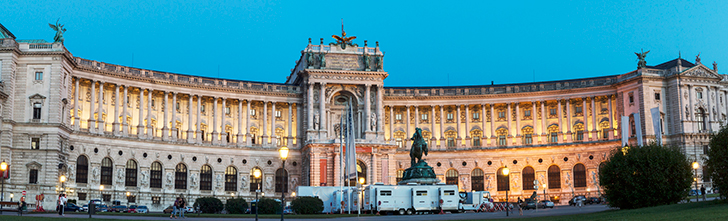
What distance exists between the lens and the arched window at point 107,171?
283ft

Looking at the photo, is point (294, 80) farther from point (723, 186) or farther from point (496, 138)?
point (723, 186)

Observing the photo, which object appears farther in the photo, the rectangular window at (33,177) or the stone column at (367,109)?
the stone column at (367,109)

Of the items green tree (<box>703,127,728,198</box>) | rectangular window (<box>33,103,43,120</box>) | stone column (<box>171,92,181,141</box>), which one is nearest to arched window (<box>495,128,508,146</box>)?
Answer: stone column (<box>171,92,181,141</box>)

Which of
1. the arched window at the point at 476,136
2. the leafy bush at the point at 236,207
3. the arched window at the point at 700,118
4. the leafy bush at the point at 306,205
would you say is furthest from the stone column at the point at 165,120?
the arched window at the point at 700,118

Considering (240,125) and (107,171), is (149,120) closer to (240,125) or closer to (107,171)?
(107,171)

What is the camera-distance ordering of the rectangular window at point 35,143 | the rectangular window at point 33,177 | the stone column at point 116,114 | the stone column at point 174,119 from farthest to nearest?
1. the stone column at point 174,119
2. the stone column at point 116,114
3. the rectangular window at point 35,143
4. the rectangular window at point 33,177

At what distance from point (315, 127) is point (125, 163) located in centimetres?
2472

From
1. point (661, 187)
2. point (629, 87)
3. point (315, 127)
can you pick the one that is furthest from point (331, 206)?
point (629, 87)

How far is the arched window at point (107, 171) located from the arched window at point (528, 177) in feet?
176

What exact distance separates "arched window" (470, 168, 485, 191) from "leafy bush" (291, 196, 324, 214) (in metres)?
39.8

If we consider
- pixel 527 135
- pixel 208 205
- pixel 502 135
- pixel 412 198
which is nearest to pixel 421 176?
pixel 412 198

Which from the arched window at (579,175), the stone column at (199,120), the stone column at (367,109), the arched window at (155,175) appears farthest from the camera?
the stone column at (367,109)

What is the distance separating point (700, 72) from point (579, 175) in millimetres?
20399

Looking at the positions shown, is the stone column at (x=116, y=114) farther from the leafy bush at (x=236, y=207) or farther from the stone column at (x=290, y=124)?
the stone column at (x=290, y=124)
